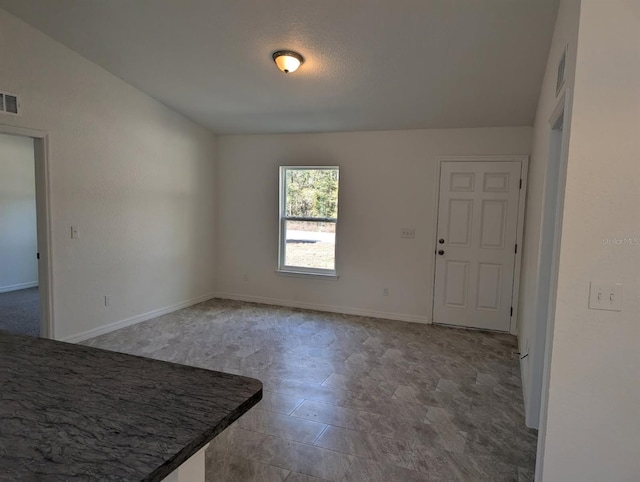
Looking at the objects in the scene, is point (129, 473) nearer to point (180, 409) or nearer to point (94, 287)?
point (180, 409)

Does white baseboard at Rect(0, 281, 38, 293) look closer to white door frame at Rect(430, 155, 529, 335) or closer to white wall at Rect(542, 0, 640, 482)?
white door frame at Rect(430, 155, 529, 335)

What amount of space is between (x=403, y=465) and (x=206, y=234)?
440 centimetres

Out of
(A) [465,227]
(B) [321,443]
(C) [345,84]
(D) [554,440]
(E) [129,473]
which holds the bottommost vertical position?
(B) [321,443]

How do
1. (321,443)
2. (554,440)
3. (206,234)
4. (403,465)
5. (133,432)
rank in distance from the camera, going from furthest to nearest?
(206,234)
(321,443)
(403,465)
(554,440)
(133,432)

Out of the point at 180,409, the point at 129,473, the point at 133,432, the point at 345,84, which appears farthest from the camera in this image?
the point at 345,84

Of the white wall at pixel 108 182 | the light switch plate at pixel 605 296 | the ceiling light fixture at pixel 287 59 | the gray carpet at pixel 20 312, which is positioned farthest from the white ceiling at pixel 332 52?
the gray carpet at pixel 20 312

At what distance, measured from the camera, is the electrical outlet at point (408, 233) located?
16.5 ft

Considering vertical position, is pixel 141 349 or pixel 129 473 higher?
pixel 129 473

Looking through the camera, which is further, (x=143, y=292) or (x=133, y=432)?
(x=143, y=292)

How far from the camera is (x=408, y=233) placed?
199 inches

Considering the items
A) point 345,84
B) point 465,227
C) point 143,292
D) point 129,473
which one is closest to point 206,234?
point 143,292

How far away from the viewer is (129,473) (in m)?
0.75

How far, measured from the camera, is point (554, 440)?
1856 mm

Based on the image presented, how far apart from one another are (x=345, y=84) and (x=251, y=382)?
11.4 ft
